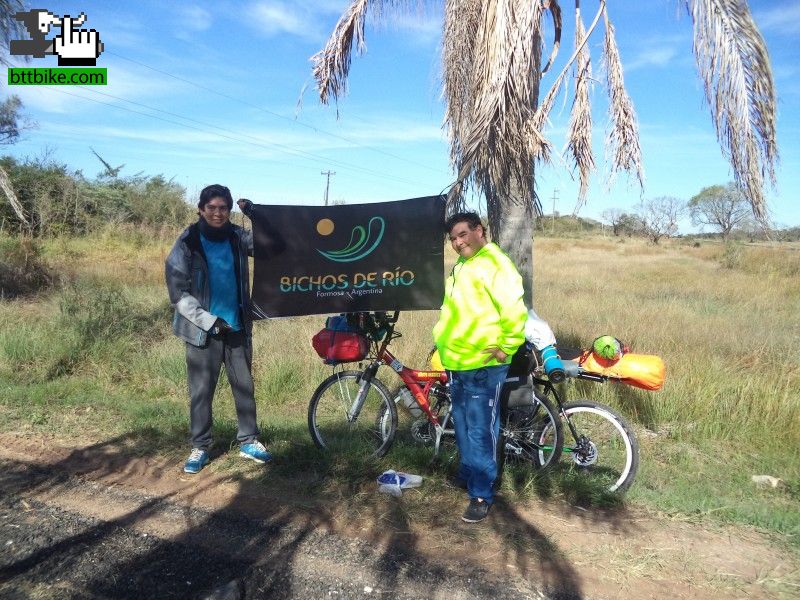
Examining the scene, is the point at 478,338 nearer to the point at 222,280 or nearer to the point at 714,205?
the point at 222,280

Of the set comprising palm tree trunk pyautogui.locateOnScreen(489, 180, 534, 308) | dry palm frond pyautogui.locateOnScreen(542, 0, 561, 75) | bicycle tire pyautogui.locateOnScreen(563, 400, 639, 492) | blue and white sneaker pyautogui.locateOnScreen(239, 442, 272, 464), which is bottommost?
blue and white sneaker pyautogui.locateOnScreen(239, 442, 272, 464)

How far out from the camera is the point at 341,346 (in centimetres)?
459

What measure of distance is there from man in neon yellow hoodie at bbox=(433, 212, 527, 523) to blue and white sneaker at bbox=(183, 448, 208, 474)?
1.98 metres

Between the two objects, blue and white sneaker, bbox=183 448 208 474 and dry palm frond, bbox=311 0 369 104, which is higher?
dry palm frond, bbox=311 0 369 104

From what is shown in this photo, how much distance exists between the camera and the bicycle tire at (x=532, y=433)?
170 inches

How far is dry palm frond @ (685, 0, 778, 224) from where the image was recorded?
4430mm

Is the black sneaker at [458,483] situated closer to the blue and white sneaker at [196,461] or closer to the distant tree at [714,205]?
the blue and white sneaker at [196,461]

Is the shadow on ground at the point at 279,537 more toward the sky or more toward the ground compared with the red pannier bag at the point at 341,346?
more toward the ground

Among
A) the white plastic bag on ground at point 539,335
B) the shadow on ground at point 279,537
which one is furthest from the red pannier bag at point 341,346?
the white plastic bag on ground at point 539,335

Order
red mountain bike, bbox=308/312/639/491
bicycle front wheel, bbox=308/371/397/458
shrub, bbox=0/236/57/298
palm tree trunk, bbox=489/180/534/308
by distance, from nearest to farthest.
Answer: red mountain bike, bbox=308/312/639/491
bicycle front wheel, bbox=308/371/397/458
palm tree trunk, bbox=489/180/534/308
shrub, bbox=0/236/57/298

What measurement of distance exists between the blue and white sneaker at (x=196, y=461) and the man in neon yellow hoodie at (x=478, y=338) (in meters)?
1.98

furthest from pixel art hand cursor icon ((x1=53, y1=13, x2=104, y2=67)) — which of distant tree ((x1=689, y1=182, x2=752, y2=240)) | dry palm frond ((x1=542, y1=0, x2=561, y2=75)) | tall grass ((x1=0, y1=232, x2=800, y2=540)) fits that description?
distant tree ((x1=689, y1=182, x2=752, y2=240))

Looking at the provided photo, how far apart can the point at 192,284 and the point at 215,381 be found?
78 cm

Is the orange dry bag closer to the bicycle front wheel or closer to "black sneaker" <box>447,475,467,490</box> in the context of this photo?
"black sneaker" <box>447,475,467,490</box>
